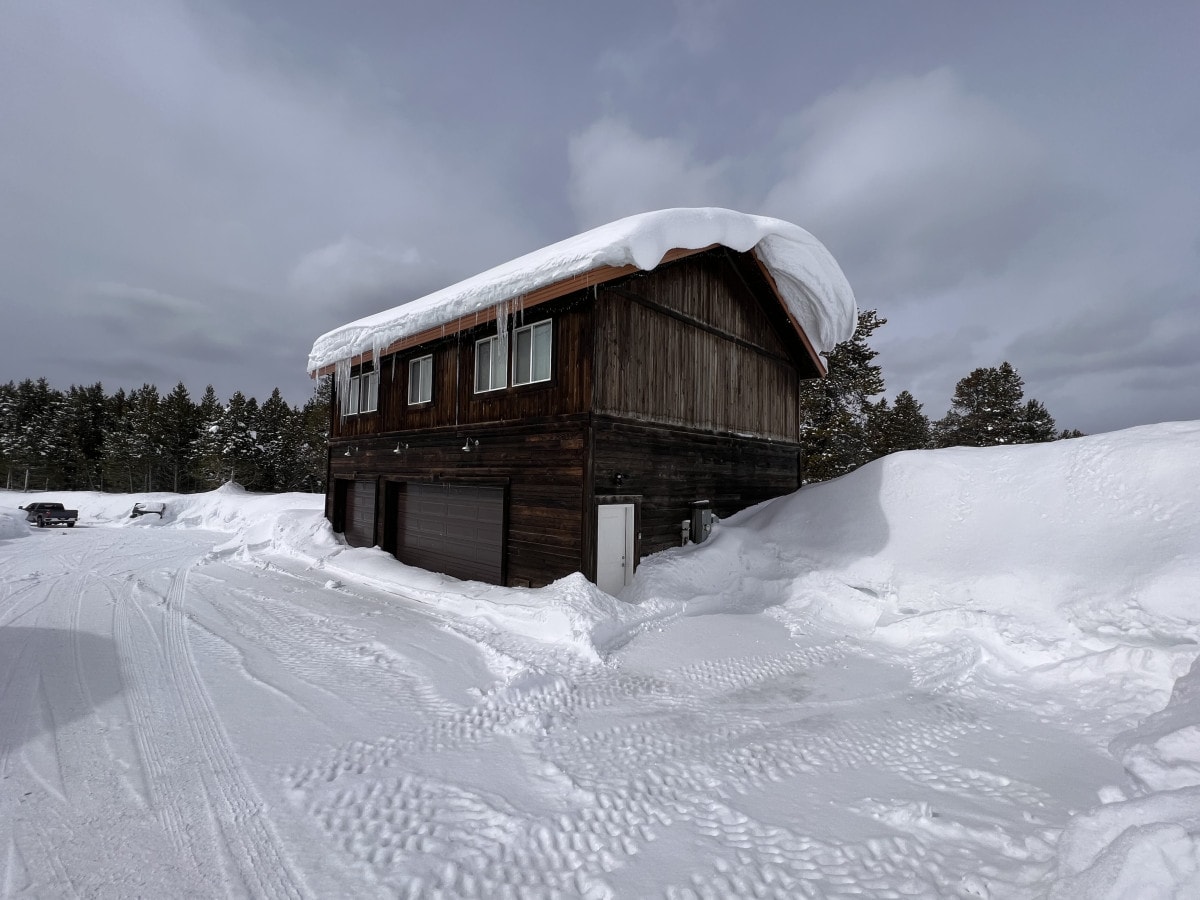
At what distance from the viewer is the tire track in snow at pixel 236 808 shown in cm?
285

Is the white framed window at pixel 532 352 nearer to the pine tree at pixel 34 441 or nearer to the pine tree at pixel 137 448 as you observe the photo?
the pine tree at pixel 137 448

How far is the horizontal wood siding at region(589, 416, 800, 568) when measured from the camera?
946 centimetres

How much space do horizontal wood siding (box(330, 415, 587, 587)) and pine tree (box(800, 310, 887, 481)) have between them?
16.0 m

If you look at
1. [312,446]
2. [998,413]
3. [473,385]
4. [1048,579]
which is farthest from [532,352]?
[312,446]

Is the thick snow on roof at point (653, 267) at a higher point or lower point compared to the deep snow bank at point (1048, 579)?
higher

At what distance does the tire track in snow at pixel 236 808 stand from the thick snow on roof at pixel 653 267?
23.0 ft

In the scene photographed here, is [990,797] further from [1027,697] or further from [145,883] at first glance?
[145,883]

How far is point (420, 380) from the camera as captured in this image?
13141 mm

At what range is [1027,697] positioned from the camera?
5641 mm

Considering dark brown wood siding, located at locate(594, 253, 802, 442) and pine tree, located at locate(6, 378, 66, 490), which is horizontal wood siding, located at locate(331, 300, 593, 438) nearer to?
dark brown wood siding, located at locate(594, 253, 802, 442)

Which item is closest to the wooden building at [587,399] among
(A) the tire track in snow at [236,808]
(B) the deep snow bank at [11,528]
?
(A) the tire track in snow at [236,808]

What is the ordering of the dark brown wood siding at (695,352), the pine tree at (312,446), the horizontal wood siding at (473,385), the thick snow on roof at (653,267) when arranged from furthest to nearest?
1. the pine tree at (312,446)
2. the dark brown wood siding at (695,352)
3. the horizontal wood siding at (473,385)
4. the thick snow on roof at (653,267)

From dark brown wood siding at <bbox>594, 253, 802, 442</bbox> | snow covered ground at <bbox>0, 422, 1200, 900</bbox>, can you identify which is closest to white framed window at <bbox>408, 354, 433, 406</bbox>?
snow covered ground at <bbox>0, 422, 1200, 900</bbox>

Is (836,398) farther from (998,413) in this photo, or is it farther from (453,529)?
(453,529)
